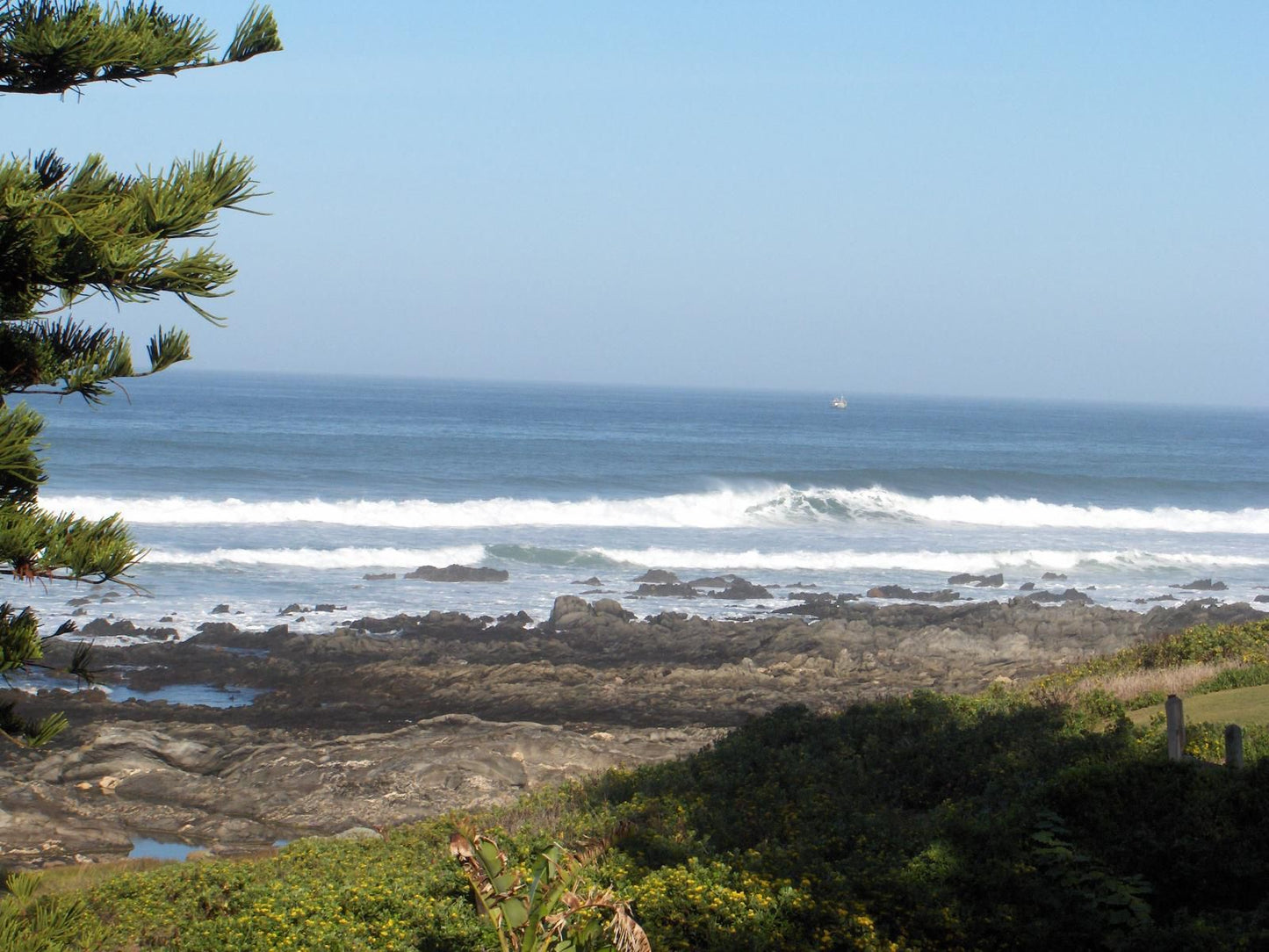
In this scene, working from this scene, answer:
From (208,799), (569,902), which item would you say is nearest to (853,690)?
(208,799)

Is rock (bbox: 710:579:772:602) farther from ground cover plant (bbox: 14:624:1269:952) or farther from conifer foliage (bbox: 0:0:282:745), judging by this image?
conifer foliage (bbox: 0:0:282:745)

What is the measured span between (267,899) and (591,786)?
4028mm

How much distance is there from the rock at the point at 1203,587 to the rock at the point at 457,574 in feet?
59.0

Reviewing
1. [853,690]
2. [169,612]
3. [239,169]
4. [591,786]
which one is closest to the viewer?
[239,169]

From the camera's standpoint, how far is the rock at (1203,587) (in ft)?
96.0

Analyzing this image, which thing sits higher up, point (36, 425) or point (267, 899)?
point (36, 425)

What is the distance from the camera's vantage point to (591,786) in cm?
1059

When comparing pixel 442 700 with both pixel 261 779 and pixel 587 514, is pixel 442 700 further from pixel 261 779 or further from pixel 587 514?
pixel 587 514

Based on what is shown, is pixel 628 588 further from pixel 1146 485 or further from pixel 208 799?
pixel 1146 485

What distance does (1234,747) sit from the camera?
7.48 meters

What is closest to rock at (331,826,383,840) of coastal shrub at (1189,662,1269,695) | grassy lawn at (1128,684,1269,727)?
grassy lawn at (1128,684,1269,727)

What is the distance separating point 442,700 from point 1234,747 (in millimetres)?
11909

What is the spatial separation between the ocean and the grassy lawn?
9564mm

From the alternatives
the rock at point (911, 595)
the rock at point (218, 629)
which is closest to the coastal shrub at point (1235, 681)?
the rock at point (911, 595)
